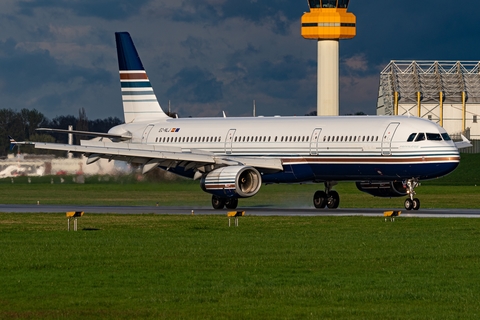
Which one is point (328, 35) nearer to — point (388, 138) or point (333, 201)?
point (333, 201)

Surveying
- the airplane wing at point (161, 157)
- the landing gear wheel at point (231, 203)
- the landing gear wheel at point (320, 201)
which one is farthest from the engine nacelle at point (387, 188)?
the landing gear wheel at point (231, 203)

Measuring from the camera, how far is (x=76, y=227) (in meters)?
32.8

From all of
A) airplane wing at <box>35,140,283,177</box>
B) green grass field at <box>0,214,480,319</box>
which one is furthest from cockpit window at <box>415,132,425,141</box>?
green grass field at <box>0,214,480,319</box>

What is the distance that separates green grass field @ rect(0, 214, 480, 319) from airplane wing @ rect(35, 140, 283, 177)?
12372 millimetres

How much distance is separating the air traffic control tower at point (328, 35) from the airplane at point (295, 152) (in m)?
67.8

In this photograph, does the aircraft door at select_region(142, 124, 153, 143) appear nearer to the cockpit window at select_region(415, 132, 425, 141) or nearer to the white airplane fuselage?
the white airplane fuselage

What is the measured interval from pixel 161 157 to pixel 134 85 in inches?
415

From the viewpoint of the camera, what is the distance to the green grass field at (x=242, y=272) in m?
16.1

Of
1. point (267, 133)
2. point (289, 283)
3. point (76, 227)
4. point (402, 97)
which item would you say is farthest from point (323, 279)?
point (402, 97)

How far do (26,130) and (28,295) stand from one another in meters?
75.1

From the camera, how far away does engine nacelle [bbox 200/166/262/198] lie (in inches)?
1753

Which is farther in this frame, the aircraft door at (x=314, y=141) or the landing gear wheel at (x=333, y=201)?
the landing gear wheel at (x=333, y=201)

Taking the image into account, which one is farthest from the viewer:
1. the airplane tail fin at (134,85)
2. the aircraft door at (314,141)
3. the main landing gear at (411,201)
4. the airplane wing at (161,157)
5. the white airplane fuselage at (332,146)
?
the airplane tail fin at (134,85)

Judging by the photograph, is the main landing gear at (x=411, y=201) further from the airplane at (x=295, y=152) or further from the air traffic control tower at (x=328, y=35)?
the air traffic control tower at (x=328, y=35)
